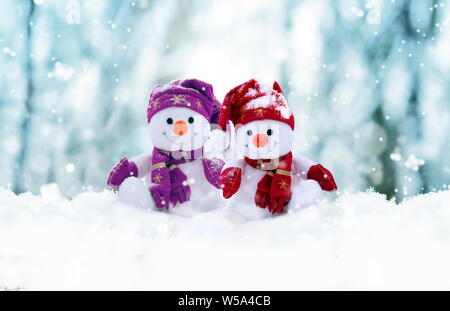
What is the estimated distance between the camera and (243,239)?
121 centimetres

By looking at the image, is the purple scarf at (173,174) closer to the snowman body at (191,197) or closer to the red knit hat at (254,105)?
the snowman body at (191,197)

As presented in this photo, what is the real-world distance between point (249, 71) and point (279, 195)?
2.89 ft

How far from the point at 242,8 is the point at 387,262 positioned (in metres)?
1.39

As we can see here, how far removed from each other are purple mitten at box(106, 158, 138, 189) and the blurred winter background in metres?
0.66

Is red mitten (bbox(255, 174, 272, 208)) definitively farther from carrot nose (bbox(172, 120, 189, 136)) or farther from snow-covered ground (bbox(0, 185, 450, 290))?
carrot nose (bbox(172, 120, 189, 136))

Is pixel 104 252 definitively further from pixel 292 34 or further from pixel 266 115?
pixel 292 34

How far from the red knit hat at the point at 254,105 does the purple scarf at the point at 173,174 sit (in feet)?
0.50

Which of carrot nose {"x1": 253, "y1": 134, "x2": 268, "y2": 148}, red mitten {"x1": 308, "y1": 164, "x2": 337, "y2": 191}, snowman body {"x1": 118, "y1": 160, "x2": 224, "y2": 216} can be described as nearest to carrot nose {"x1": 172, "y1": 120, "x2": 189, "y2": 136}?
Result: snowman body {"x1": 118, "y1": 160, "x2": 224, "y2": 216}

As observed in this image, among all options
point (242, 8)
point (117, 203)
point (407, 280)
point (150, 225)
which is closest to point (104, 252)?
point (150, 225)

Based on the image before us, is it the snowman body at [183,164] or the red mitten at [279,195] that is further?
the snowman body at [183,164]

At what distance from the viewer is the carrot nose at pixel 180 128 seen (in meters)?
1.49

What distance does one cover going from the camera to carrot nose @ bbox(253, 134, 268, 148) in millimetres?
1385

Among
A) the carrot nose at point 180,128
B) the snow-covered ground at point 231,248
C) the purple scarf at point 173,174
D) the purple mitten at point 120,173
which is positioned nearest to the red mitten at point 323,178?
the snow-covered ground at point 231,248

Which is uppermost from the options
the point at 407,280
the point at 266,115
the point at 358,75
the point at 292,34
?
the point at 292,34
